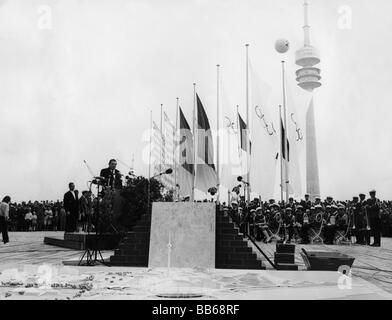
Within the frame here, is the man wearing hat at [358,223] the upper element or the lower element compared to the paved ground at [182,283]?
upper

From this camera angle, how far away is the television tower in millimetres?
62875

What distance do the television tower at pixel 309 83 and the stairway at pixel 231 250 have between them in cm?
5511

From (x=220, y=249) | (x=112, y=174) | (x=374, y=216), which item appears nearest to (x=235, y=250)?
(x=220, y=249)

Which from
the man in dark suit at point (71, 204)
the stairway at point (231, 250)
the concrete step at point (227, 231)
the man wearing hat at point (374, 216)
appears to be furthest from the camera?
the man wearing hat at point (374, 216)

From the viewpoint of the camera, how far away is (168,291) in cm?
604

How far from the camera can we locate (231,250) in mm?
9172

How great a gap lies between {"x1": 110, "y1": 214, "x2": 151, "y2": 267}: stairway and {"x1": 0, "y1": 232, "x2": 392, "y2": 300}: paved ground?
565 millimetres

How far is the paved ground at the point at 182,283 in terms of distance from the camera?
5.79 meters

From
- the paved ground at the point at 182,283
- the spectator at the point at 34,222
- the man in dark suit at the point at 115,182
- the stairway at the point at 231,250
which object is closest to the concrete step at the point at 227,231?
the stairway at the point at 231,250

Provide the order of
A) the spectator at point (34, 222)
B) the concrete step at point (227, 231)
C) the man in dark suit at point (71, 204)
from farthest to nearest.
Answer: the spectator at point (34, 222) < the man in dark suit at point (71, 204) < the concrete step at point (227, 231)

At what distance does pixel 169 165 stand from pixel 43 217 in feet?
28.6

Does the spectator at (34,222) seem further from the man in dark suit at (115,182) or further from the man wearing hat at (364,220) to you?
the man wearing hat at (364,220)
